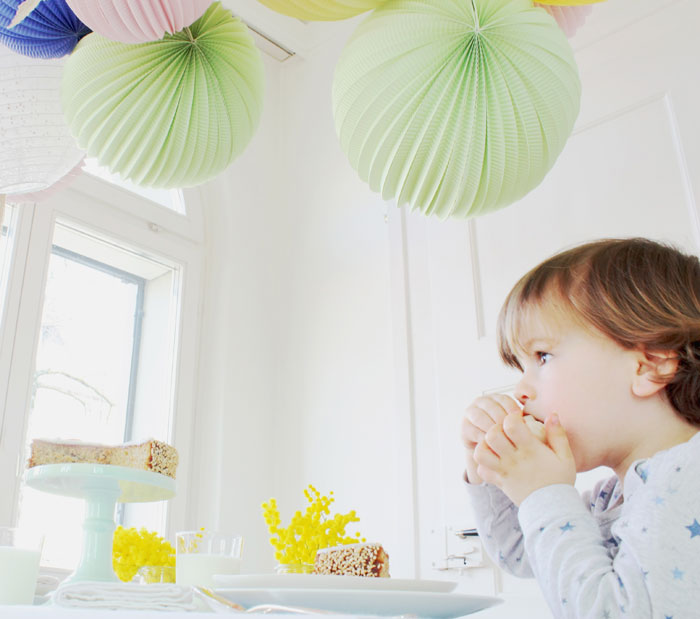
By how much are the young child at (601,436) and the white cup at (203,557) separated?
33cm

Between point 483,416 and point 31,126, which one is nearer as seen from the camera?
point 483,416

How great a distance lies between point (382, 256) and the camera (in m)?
2.60

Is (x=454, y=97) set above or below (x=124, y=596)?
above

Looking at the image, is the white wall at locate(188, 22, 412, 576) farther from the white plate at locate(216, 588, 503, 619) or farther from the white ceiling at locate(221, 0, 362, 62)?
the white plate at locate(216, 588, 503, 619)

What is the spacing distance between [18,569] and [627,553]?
0.66 m

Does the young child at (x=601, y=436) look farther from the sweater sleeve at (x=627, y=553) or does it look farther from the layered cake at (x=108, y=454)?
the layered cake at (x=108, y=454)

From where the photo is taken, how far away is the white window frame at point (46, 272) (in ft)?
6.91

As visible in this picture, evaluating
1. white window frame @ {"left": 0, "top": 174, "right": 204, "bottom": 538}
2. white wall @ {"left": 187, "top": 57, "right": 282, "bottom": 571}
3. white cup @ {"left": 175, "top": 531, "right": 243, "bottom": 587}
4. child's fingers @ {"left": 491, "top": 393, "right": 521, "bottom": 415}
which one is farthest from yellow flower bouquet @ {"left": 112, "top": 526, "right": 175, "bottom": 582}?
white wall @ {"left": 187, "top": 57, "right": 282, "bottom": 571}

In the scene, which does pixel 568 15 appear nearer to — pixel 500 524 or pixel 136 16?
pixel 136 16

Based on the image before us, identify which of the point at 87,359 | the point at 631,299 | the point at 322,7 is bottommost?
the point at 631,299

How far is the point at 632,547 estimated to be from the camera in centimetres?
74

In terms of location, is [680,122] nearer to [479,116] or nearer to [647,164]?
[647,164]

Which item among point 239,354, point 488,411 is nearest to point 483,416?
point 488,411

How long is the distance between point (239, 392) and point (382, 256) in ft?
2.17
